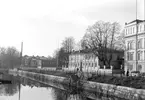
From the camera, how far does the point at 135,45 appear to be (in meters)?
54.2

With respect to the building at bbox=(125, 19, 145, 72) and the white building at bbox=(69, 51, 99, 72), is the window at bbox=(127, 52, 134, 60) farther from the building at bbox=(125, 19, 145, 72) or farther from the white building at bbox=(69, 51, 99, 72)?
the white building at bbox=(69, 51, 99, 72)

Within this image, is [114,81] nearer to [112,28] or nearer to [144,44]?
[144,44]

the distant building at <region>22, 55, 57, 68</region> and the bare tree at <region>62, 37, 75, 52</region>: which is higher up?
the bare tree at <region>62, 37, 75, 52</region>

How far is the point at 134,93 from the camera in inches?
1041

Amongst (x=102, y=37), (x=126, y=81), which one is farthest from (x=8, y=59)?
(x=126, y=81)

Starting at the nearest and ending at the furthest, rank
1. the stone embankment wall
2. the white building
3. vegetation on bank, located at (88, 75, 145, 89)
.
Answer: the stone embankment wall
vegetation on bank, located at (88, 75, 145, 89)
the white building

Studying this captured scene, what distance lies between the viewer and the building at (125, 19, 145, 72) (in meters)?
51.4

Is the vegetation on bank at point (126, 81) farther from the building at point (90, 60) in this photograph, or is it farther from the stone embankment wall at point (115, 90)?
the building at point (90, 60)

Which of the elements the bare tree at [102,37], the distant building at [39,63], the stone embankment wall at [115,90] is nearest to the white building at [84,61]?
the bare tree at [102,37]

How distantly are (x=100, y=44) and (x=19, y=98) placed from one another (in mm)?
30135

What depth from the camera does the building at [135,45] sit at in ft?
169

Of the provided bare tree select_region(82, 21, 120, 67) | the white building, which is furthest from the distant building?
bare tree select_region(82, 21, 120, 67)

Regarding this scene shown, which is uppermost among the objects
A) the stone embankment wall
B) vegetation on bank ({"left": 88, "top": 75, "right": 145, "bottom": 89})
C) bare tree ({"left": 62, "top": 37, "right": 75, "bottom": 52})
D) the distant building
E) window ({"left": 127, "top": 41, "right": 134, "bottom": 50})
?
bare tree ({"left": 62, "top": 37, "right": 75, "bottom": 52})

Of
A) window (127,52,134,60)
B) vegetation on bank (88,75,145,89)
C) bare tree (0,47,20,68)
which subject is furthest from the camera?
bare tree (0,47,20,68)
